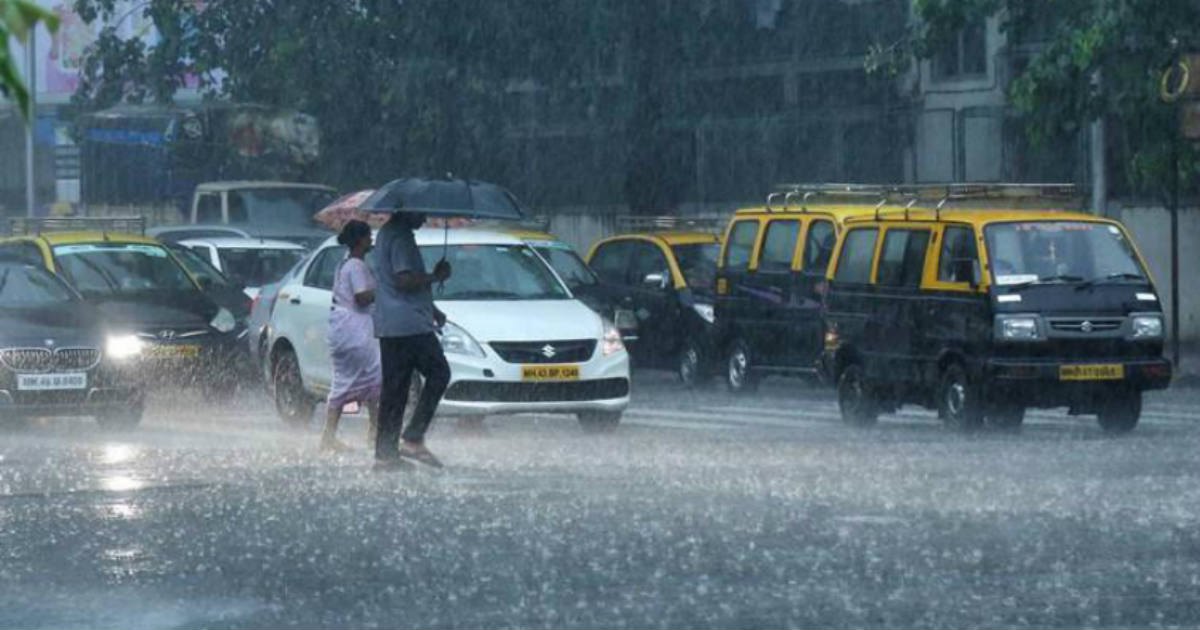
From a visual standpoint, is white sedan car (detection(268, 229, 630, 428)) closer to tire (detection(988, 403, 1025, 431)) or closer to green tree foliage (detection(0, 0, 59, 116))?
tire (detection(988, 403, 1025, 431))

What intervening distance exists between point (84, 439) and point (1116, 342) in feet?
24.4

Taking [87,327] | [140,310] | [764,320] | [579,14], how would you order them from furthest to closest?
[579,14], [764,320], [140,310], [87,327]

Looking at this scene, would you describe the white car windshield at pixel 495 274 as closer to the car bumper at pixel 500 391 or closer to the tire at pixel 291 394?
the car bumper at pixel 500 391

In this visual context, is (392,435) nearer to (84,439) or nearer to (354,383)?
(354,383)

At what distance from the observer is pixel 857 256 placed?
2155cm

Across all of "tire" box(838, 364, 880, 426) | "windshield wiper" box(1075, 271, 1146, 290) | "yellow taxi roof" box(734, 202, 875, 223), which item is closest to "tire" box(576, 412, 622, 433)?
"tire" box(838, 364, 880, 426)

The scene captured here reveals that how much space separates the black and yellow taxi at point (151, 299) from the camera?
2331 centimetres

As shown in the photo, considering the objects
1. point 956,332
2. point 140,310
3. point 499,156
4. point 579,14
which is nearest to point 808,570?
point 956,332

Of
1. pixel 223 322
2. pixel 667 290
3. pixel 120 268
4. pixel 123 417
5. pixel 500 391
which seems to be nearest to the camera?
pixel 500 391

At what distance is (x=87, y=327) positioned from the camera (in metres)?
20.8

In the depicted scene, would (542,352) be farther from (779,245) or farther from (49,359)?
(779,245)

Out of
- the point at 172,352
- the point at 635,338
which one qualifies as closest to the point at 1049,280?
the point at 172,352

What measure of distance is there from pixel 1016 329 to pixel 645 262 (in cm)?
990

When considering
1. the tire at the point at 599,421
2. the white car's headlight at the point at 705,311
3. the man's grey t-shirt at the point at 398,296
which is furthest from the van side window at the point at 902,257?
the white car's headlight at the point at 705,311
